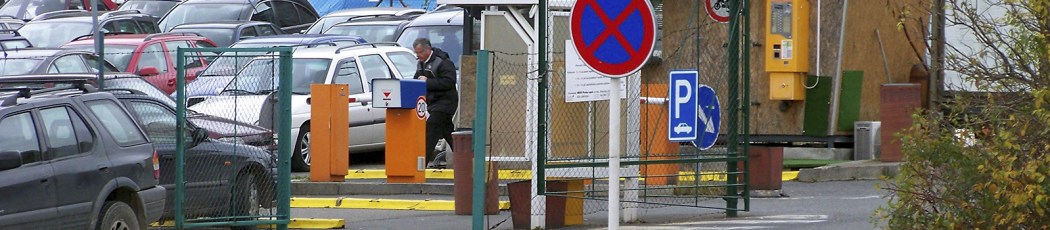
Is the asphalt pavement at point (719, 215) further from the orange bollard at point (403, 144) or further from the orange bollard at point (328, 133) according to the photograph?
the orange bollard at point (328, 133)

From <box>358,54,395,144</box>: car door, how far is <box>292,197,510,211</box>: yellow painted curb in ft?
11.7

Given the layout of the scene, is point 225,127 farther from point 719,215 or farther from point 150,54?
point 150,54

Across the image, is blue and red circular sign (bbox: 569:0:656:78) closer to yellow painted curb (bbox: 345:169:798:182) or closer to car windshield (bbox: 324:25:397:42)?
yellow painted curb (bbox: 345:169:798:182)

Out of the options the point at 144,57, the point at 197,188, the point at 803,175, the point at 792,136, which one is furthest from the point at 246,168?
the point at 144,57

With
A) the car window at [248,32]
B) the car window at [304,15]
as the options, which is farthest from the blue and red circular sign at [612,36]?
the car window at [304,15]

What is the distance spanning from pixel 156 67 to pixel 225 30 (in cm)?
622

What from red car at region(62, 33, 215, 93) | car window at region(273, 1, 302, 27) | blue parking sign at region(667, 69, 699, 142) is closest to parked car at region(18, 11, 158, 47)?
red car at region(62, 33, 215, 93)

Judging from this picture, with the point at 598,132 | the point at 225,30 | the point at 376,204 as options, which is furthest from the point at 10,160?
the point at 225,30

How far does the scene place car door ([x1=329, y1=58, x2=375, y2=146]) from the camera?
20.5 m

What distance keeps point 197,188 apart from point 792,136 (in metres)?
8.68

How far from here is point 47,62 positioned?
2238 cm

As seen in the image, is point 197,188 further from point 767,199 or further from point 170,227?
point 767,199

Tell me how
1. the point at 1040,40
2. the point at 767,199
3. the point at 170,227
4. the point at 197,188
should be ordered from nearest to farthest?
1. the point at 1040,40
2. the point at 197,188
3. the point at 170,227
4. the point at 767,199

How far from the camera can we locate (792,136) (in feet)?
65.8
